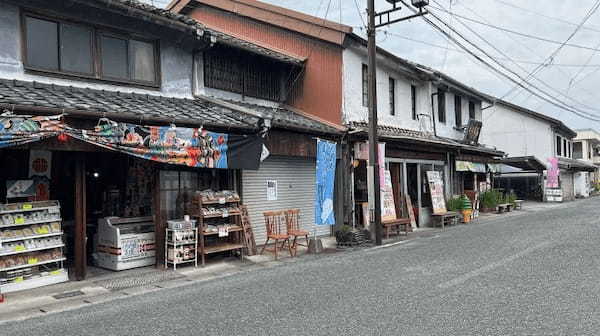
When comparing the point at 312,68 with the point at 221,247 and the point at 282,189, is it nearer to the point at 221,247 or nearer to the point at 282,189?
the point at 282,189

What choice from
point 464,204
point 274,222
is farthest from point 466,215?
point 274,222

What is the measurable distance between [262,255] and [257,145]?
280cm

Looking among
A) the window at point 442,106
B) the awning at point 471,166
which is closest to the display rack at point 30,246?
→ the awning at point 471,166

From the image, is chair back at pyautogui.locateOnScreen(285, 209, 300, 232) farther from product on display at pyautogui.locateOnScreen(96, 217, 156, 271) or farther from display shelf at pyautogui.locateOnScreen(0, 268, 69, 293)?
display shelf at pyautogui.locateOnScreen(0, 268, 69, 293)

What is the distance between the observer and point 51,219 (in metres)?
8.80

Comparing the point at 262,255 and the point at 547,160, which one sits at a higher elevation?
the point at 547,160

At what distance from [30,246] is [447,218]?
15.4 metres

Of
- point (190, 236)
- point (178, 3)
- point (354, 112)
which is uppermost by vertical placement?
point (178, 3)

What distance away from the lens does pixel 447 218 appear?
19.1 meters

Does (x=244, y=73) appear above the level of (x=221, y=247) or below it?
above

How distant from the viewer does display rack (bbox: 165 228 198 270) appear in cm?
994

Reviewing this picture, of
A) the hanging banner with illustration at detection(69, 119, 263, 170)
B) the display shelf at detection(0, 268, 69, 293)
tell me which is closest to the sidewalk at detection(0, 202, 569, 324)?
the display shelf at detection(0, 268, 69, 293)

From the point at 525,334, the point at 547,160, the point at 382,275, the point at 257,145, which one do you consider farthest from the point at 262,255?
the point at 547,160

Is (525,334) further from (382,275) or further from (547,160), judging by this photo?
(547,160)
